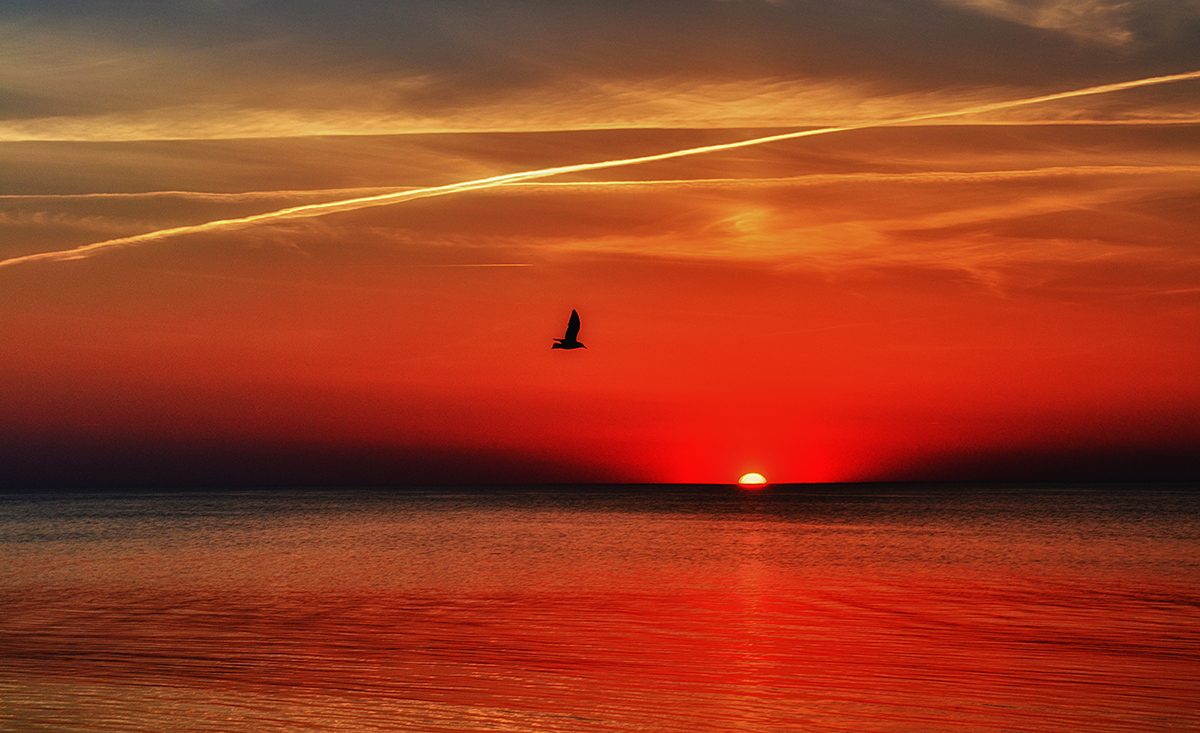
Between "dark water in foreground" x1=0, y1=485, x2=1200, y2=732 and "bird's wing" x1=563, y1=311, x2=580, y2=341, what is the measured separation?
6.69 meters

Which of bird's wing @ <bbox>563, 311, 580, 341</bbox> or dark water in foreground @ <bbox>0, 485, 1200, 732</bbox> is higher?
bird's wing @ <bbox>563, 311, 580, 341</bbox>

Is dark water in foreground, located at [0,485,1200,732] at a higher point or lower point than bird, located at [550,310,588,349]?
lower

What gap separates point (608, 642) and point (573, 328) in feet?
37.7

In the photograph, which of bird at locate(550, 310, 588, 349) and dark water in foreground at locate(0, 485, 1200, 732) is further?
bird at locate(550, 310, 588, 349)

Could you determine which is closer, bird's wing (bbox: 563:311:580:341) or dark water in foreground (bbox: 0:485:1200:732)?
dark water in foreground (bbox: 0:485:1200:732)

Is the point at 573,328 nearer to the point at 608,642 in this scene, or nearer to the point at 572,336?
the point at 572,336

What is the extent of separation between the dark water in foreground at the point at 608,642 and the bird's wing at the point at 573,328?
6.69 metres

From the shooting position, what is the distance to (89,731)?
11.4 m

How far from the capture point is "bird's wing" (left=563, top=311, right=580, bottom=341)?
25.8m

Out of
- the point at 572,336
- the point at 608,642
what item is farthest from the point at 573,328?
the point at 608,642

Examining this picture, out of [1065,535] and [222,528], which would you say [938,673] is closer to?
[1065,535]

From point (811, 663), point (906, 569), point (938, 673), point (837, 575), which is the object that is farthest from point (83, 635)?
point (906, 569)

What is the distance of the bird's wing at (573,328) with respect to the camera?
2584cm

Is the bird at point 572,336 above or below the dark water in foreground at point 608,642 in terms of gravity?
above
